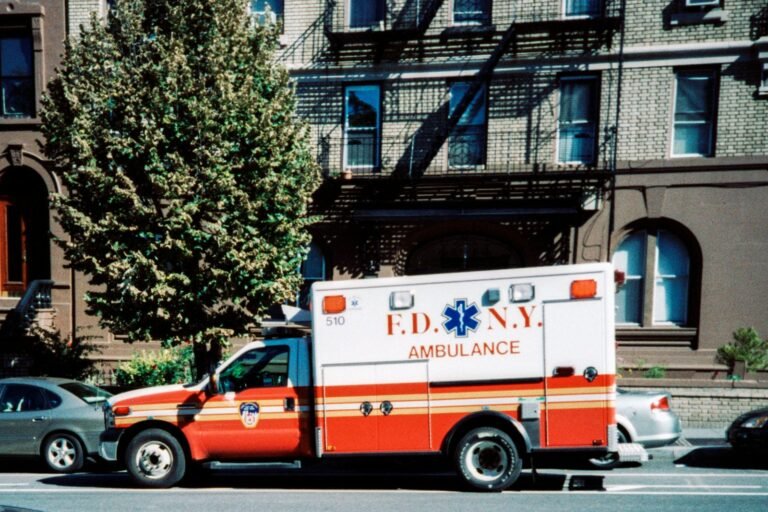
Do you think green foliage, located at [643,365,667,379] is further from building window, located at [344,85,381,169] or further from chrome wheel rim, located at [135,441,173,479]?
chrome wheel rim, located at [135,441,173,479]

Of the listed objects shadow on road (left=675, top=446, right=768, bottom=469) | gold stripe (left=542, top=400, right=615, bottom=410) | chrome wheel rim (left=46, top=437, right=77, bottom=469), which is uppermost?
gold stripe (left=542, top=400, right=615, bottom=410)

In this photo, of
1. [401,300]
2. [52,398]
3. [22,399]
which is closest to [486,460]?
[401,300]

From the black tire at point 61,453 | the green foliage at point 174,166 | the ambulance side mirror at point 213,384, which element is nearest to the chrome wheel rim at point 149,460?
the ambulance side mirror at point 213,384

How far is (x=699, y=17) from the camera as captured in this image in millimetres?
12625

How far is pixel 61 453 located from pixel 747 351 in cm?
1266

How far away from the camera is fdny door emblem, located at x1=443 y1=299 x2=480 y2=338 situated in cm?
706

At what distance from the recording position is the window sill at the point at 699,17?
1252cm

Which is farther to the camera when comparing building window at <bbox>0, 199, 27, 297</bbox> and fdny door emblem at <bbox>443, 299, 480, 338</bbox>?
building window at <bbox>0, 199, 27, 297</bbox>

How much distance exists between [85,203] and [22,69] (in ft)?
26.7

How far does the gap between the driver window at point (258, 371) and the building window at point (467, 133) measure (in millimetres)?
7922

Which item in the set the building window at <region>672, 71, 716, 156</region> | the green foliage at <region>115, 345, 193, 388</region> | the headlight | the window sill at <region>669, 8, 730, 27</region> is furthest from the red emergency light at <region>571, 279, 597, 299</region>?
the window sill at <region>669, 8, 730, 27</region>

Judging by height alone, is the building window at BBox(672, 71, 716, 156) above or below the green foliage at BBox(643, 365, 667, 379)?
above

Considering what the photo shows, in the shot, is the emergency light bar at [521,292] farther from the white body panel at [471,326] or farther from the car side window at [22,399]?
the car side window at [22,399]

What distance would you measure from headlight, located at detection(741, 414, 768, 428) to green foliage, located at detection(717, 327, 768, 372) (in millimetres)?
3243
